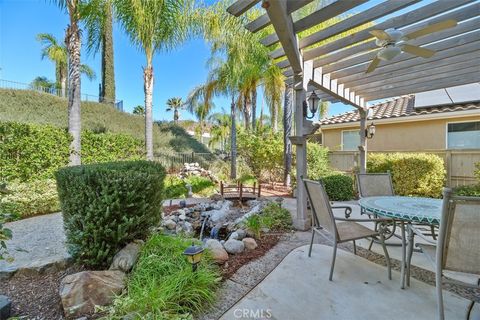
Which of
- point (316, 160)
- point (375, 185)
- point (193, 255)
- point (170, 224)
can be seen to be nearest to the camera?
point (193, 255)

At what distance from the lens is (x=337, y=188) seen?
702cm

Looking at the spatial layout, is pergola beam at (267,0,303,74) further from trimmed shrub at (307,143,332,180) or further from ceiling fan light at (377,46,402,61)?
trimmed shrub at (307,143,332,180)

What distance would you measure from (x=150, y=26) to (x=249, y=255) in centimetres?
735

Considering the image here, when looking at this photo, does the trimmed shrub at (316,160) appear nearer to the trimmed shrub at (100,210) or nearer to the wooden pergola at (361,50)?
the wooden pergola at (361,50)

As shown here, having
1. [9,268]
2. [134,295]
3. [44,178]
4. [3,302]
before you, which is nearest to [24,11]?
[44,178]

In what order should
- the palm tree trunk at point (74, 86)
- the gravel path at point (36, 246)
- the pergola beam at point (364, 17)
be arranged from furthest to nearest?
1. the palm tree trunk at point (74, 86)
2. the pergola beam at point (364, 17)
3. the gravel path at point (36, 246)

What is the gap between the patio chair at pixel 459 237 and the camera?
1.66 m

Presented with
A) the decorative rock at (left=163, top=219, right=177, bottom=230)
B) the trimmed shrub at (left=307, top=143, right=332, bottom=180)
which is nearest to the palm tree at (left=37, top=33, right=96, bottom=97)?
the trimmed shrub at (left=307, top=143, right=332, bottom=180)

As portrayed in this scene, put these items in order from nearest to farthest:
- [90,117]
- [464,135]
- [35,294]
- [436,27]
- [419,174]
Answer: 1. [35,294]
2. [436,27]
3. [419,174]
4. [464,135]
5. [90,117]

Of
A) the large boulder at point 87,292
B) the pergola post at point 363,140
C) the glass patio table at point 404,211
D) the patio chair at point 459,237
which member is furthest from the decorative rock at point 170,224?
the pergola post at point 363,140

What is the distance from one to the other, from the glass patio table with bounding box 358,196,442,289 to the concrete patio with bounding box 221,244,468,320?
25 centimetres

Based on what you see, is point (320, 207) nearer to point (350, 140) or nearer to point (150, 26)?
point (150, 26)

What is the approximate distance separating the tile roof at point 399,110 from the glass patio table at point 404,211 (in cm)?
780

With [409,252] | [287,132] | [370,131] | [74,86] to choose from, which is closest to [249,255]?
[409,252]
